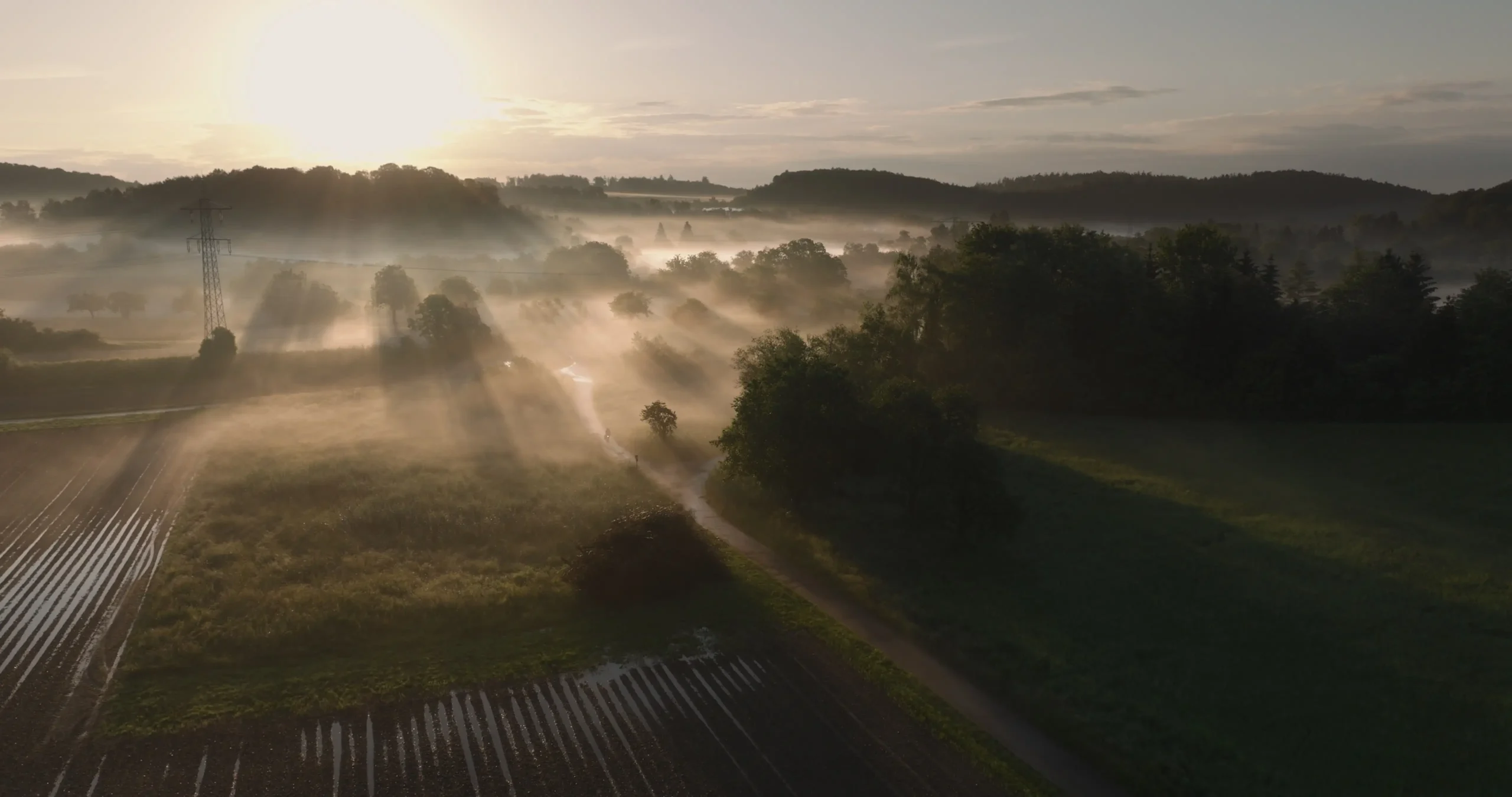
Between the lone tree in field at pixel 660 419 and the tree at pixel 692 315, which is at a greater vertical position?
the tree at pixel 692 315

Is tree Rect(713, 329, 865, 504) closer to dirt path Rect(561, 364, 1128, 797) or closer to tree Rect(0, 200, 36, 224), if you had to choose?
dirt path Rect(561, 364, 1128, 797)

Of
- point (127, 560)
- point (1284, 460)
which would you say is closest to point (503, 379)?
point (127, 560)

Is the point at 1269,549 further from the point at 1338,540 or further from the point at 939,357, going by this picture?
the point at 939,357

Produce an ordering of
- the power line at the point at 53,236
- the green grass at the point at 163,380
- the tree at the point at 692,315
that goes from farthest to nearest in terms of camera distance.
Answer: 1. the power line at the point at 53,236
2. the tree at the point at 692,315
3. the green grass at the point at 163,380

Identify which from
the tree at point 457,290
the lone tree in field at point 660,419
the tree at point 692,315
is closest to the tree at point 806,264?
the tree at point 692,315

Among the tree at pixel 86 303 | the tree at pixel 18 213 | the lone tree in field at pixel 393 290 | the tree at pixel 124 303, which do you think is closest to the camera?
the tree at pixel 86 303

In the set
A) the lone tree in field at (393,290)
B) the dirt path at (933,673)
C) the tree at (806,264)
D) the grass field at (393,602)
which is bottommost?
the dirt path at (933,673)

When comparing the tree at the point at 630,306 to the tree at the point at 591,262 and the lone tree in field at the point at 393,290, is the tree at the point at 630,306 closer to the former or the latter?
the lone tree in field at the point at 393,290
